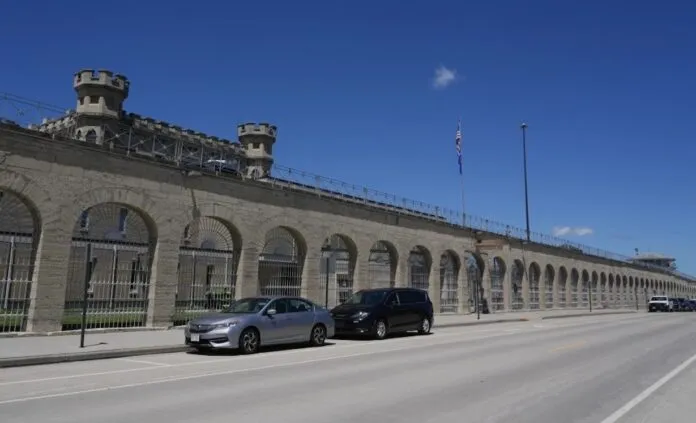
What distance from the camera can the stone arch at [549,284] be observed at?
49.1 metres

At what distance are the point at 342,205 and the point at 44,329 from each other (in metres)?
13.6

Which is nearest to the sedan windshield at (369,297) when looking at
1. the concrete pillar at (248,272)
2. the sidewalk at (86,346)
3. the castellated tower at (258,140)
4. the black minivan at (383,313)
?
the black minivan at (383,313)

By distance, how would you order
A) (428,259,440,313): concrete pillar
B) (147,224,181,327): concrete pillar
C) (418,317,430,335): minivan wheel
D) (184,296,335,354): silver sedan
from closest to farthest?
(184,296,335,354): silver sedan, (147,224,181,327): concrete pillar, (418,317,430,335): minivan wheel, (428,259,440,313): concrete pillar

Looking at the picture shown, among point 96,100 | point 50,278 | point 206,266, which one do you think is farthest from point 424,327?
point 96,100

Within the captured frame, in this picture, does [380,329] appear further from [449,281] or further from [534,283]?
[534,283]

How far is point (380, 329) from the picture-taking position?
64.3 ft

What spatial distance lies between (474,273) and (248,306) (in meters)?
24.8

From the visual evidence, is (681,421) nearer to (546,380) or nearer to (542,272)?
(546,380)

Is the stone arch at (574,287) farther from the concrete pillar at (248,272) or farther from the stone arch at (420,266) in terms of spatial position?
the concrete pillar at (248,272)

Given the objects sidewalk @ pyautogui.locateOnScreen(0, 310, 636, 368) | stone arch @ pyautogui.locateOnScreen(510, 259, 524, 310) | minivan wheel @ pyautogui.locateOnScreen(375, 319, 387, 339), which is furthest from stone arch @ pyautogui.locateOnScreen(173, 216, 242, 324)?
stone arch @ pyautogui.locateOnScreen(510, 259, 524, 310)

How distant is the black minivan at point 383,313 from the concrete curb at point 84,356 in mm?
5979

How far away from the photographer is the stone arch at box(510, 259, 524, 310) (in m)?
43.0

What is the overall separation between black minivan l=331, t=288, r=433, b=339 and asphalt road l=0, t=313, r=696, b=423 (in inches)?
139

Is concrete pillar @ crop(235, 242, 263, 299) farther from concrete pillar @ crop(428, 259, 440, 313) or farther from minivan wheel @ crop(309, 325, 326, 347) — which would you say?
concrete pillar @ crop(428, 259, 440, 313)
